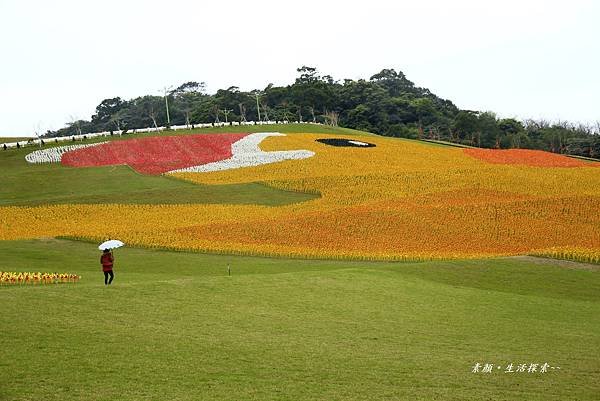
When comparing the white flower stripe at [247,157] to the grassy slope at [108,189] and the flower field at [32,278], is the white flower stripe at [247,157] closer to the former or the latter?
the grassy slope at [108,189]

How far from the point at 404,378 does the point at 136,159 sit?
211 feet

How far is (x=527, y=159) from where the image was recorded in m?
73.5

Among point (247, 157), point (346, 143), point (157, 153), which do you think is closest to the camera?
point (247, 157)

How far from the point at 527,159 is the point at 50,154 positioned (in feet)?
152

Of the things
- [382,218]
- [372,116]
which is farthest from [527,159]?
[372,116]

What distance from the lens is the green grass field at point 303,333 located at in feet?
47.3

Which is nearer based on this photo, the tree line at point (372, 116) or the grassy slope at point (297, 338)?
the grassy slope at point (297, 338)

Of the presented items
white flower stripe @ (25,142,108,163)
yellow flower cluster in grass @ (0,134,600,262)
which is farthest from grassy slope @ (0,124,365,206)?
yellow flower cluster in grass @ (0,134,600,262)

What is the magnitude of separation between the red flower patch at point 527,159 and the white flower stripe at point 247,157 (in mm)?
17161

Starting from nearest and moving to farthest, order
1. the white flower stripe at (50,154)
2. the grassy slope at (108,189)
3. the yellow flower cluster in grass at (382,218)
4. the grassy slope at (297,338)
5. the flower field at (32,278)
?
the grassy slope at (297,338), the flower field at (32,278), the yellow flower cluster in grass at (382,218), the grassy slope at (108,189), the white flower stripe at (50,154)

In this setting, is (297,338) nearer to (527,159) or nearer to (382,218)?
(382,218)

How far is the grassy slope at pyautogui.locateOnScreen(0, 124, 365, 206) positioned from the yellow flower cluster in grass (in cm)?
275

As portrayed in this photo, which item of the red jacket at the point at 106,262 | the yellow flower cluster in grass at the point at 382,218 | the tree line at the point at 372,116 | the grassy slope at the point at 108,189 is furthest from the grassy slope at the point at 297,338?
the tree line at the point at 372,116

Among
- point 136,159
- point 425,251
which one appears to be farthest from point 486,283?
point 136,159
